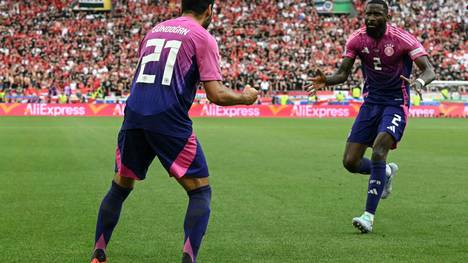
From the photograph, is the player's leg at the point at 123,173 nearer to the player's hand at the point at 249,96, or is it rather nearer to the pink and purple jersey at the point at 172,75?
the pink and purple jersey at the point at 172,75

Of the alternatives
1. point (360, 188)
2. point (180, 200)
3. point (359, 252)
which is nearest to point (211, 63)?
point (359, 252)

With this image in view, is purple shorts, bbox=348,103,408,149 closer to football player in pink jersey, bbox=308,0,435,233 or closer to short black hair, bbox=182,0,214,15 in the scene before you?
football player in pink jersey, bbox=308,0,435,233

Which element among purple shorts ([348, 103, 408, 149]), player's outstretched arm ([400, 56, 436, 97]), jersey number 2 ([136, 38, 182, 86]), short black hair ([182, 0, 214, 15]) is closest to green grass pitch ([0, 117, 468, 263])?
purple shorts ([348, 103, 408, 149])

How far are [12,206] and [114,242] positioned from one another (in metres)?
2.99

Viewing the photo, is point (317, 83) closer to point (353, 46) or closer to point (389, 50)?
point (353, 46)

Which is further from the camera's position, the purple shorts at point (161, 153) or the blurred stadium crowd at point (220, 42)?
the blurred stadium crowd at point (220, 42)

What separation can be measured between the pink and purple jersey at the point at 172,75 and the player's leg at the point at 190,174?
0.08 meters

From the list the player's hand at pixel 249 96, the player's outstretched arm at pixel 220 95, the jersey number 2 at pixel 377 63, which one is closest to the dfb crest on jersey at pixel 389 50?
the jersey number 2 at pixel 377 63

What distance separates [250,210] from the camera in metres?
9.59

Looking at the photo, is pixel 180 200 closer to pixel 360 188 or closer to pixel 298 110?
pixel 360 188

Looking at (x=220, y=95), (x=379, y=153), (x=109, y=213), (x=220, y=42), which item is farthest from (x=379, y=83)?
(x=220, y=42)

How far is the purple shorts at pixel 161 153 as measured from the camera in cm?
573

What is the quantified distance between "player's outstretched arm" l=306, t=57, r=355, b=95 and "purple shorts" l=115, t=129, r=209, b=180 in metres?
3.32

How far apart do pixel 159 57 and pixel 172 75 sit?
163mm
